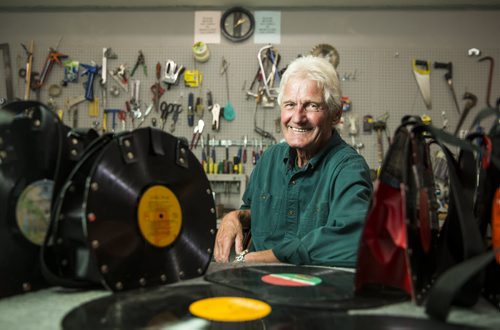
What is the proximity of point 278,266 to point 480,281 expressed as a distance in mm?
422

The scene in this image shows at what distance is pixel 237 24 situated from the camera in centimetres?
305

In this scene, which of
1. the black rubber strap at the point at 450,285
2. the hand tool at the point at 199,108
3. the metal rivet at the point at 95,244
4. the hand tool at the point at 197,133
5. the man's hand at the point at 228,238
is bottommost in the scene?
the man's hand at the point at 228,238

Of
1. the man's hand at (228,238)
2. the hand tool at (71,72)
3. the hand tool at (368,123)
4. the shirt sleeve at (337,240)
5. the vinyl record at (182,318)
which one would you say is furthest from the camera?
the hand tool at (71,72)

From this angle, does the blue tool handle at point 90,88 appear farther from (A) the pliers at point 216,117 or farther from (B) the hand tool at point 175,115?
(A) the pliers at point 216,117

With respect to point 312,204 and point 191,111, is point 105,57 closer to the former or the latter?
point 191,111

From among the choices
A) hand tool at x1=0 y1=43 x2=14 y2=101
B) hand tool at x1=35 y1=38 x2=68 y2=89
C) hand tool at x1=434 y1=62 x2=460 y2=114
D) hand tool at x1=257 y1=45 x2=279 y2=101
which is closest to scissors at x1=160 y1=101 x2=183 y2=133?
hand tool at x1=257 y1=45 x2=279 y2=101

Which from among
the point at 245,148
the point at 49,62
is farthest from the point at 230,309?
the point at 49,62

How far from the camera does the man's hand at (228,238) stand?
1333 mm

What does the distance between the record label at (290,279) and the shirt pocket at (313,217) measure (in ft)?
1.49

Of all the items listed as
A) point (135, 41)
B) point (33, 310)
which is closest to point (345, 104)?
point (135, 41)

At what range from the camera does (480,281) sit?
64cm

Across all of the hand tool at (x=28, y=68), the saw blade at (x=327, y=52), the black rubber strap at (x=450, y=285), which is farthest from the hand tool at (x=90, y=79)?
the black rubber strap at (x=450, y=285)

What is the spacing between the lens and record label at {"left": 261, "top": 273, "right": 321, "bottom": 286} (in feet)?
2.54

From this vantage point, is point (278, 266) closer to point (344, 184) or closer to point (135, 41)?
point (344, 184)
